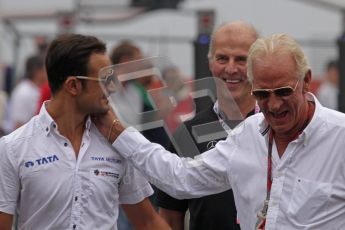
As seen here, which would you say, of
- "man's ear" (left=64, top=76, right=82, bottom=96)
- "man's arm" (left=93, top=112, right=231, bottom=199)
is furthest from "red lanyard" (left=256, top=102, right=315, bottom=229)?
"man's ear" (left=64, top=76, right=82, bottom=96)

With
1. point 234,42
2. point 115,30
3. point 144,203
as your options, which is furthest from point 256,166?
point 115,30

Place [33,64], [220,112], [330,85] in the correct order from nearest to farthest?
[220,112]
[33,64]
[330,85]

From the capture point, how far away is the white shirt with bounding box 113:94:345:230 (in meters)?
4.55

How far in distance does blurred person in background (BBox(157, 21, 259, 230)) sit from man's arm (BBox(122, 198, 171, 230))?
0.25 meters

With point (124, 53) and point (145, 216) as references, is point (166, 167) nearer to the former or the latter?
point (145, 216)

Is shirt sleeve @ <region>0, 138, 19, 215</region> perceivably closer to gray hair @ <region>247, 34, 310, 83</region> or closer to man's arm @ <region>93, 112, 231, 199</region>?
man's arm @ <region>93, 112, 231, 199</region>

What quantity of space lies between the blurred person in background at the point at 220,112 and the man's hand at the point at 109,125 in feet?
1.79

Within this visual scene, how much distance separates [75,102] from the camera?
530 cm

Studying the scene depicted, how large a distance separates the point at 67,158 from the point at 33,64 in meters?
8.50

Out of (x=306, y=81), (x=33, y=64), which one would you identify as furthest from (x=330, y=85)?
(x=306, y=81)

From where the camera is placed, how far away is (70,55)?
5.25 m

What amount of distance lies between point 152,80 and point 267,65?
15.9 feet

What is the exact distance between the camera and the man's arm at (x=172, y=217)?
5996mm

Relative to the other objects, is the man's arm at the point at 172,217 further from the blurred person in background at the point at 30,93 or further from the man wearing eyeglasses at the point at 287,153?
the blurred person in background at the point at 30,93
